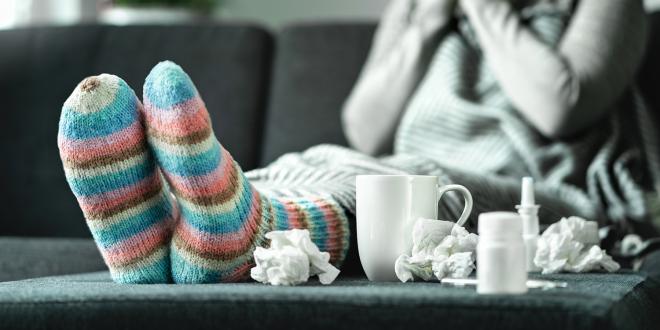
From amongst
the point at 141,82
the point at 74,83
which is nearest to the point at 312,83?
the point at 141,82

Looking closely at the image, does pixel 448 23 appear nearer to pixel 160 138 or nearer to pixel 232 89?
pixel 232 89

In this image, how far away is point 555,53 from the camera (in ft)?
5.45

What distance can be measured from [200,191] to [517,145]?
0.83 meters

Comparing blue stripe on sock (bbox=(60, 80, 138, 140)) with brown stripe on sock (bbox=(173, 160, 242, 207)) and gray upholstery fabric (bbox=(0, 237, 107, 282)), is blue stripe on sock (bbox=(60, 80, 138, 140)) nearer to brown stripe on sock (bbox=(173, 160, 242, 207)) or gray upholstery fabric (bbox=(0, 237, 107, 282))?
brown stripe on sock (bbox=(173, 160, 242, 207))

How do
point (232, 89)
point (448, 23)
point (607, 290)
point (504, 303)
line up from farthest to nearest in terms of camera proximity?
point (232, 89), point (448, 23), point (607, 290), point (504, 303)

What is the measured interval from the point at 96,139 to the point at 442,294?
1.24ft

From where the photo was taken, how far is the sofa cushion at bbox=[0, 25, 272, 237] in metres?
2.01

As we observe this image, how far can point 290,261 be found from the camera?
3.12ft

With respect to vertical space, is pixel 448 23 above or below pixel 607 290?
above

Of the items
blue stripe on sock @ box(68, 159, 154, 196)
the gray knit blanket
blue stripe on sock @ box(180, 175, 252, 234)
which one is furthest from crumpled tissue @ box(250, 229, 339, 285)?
the gray knit blanket

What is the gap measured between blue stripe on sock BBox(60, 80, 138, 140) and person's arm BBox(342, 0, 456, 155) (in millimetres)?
918


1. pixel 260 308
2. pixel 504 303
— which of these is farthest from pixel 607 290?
pixel 260 308

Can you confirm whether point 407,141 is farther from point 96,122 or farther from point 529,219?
point 96,122

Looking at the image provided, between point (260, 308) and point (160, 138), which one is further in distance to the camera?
point (160, 138)
